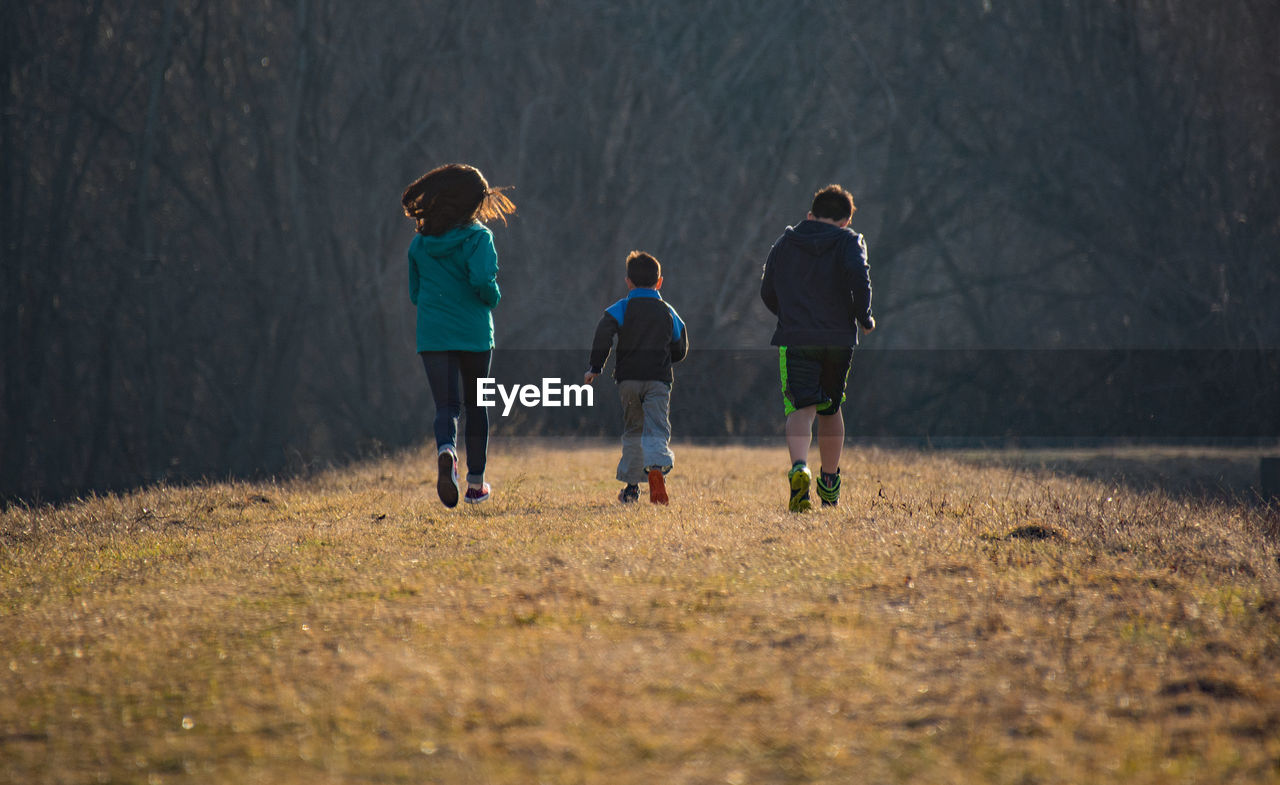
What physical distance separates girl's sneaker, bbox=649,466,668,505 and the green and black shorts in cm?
102

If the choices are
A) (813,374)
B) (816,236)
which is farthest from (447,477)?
(816,236)

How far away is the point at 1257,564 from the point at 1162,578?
716mm

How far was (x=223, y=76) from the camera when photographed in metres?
16.4

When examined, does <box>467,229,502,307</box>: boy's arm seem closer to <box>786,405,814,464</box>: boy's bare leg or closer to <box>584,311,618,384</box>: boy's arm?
<box>584,311,618,384</box>: boy's arm

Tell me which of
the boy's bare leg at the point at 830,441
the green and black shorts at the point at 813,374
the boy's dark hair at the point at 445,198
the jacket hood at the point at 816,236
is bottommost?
the boy's bare leg at the point at 830,441

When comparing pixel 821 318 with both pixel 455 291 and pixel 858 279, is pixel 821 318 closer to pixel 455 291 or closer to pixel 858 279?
pixel 858 279

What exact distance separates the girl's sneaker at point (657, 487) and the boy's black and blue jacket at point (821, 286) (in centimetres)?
120

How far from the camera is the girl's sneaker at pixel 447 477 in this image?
651cm

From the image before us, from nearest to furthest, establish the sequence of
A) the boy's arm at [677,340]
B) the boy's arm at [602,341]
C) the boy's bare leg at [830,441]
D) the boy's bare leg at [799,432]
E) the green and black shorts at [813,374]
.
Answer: the boy's bare leg at [799,432], the green and black shorts at [813,374], the boy's bare leg at [830,441], the boy's arm at [602,341], the boy's arm at [677,340]

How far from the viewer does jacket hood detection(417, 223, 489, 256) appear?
681 cm

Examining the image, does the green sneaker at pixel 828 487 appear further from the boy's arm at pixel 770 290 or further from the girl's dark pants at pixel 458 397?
the girl's dark pants at pixel 458 397

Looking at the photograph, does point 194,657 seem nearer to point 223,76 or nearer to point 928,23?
point 223,76

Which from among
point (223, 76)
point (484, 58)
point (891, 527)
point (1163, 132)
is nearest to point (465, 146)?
point (484, 58)

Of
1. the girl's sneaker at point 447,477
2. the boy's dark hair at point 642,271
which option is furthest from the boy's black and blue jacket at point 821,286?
the girl's sneaker at point 447,477
